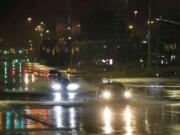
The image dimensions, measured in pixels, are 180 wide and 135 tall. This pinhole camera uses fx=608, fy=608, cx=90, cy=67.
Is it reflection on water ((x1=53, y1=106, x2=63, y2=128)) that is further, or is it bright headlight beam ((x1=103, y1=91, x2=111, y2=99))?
bright headlight beam ((x1=103, y1=91, x2=111, y2=99))

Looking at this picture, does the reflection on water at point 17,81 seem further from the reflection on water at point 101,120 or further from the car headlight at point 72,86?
the reflection on water at point 101,120

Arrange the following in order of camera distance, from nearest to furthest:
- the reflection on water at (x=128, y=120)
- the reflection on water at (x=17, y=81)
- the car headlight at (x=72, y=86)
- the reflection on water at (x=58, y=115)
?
the reflection on water at (x=128, y=120), the reflection on water at (x=58, y=115), the car headlight at (x=72, y=86), the reflection on water at (x=17, y=81)

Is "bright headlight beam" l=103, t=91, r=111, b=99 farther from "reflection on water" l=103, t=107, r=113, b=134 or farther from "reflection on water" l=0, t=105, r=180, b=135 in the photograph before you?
"reflection on water" l=103, t=107, r=113, b=134

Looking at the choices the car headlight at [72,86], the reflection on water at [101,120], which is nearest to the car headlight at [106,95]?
the reflection on water at [101,120]

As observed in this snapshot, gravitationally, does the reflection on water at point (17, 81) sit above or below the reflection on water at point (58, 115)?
above

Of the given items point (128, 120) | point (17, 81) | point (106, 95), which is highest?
point (17, 81)

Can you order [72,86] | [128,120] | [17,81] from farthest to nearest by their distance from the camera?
[17,81], [72,86], [128,120]

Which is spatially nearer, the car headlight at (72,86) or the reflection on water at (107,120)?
the reflection on water at (107,120)

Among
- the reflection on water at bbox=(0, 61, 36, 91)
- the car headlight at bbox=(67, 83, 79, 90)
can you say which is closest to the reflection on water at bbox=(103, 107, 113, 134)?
the car headlight at bbox=(67, 83, 79, 90)

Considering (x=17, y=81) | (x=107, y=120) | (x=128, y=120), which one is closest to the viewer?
(x=128, y=120)

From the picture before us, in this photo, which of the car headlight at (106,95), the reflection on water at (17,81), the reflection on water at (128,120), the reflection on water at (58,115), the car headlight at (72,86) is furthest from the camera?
the reflection on water at (17,81)

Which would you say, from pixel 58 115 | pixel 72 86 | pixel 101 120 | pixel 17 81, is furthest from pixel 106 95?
pixel 17 81

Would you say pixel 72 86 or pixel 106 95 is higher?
pixel 72 86

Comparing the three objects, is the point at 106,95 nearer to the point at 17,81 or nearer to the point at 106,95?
the point at 106,95
